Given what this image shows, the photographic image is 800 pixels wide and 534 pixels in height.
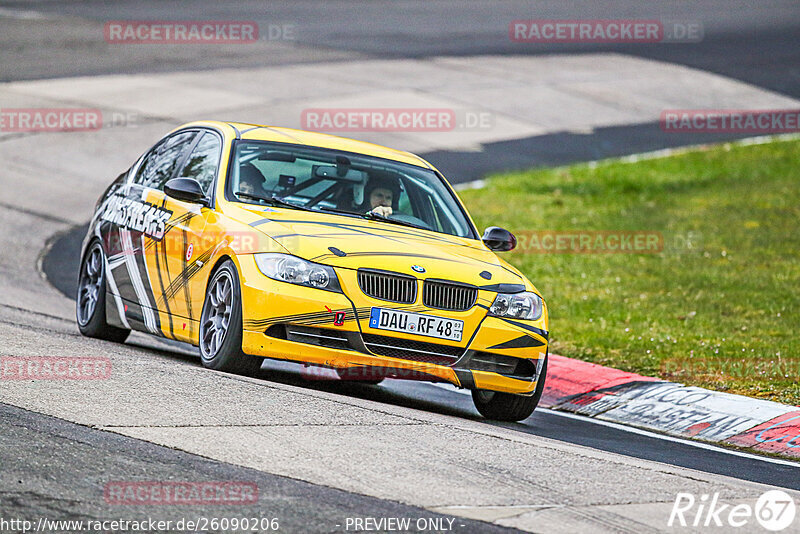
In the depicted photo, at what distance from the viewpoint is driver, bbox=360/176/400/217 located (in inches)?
372

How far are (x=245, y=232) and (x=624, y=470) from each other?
2.99m

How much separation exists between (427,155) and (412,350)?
1505 cm

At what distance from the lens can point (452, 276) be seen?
27.6ft

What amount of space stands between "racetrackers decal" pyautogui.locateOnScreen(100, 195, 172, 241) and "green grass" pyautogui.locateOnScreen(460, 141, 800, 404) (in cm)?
389

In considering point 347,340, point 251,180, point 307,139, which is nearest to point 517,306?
point 347,340

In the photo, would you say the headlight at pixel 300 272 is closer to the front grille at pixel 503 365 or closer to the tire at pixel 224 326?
the tire at pixel 224 326

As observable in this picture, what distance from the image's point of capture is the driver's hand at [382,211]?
30.8ft

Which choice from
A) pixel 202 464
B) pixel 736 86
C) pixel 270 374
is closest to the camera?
pixel 202 464

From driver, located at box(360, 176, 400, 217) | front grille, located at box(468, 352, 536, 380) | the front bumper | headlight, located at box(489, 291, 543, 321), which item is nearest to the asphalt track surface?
front grille, located at box(468, 352, 536, 380)

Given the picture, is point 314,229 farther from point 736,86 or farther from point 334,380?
point 736,86

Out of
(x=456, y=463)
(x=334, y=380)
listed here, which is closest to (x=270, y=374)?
(x=334, y=380)

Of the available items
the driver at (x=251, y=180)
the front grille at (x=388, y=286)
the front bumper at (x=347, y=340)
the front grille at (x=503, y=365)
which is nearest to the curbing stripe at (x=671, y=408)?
the front grille at (x=503, y=365)

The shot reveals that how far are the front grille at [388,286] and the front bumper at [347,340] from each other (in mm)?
Answer: 78

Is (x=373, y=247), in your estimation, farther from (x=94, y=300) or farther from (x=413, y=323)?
(x=94, y=300)
